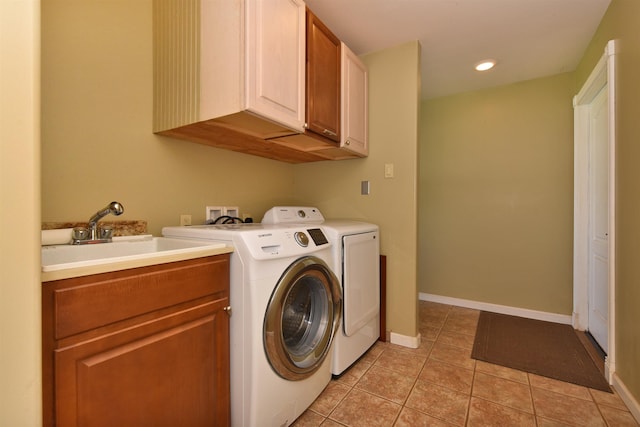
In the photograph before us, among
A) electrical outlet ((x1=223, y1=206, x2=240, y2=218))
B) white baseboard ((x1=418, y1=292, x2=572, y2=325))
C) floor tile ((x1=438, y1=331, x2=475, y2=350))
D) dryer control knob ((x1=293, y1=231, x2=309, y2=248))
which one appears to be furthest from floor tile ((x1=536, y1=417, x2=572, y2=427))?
electrical outlet ((x1=223, y1=206, x2=240, y2=218))

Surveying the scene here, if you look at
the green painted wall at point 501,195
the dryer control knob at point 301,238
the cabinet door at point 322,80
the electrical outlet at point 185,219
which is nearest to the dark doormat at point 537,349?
the green painted wall at point 501,195

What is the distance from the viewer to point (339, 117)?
2.00 metres

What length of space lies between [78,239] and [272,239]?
0.84m

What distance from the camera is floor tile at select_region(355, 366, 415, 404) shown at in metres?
1.59

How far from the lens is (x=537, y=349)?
6.93ft

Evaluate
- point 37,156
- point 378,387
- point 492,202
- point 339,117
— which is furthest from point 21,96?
point 492,202

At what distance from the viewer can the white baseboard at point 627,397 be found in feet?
4.56

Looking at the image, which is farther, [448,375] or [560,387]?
[448,375]

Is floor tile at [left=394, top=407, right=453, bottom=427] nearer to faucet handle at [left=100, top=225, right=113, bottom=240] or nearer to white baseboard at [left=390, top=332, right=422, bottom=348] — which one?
white baseboard at [left=390, top=332, right=422, bottom=348]

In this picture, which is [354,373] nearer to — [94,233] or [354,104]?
[94,233]

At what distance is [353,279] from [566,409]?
1.25 metres

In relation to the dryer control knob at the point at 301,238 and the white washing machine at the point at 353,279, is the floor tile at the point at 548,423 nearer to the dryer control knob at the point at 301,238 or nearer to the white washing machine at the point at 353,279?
the white washing machine at the point at 353,279

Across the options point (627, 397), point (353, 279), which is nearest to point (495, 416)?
point (627, 397)

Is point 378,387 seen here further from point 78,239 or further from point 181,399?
point 78,239
